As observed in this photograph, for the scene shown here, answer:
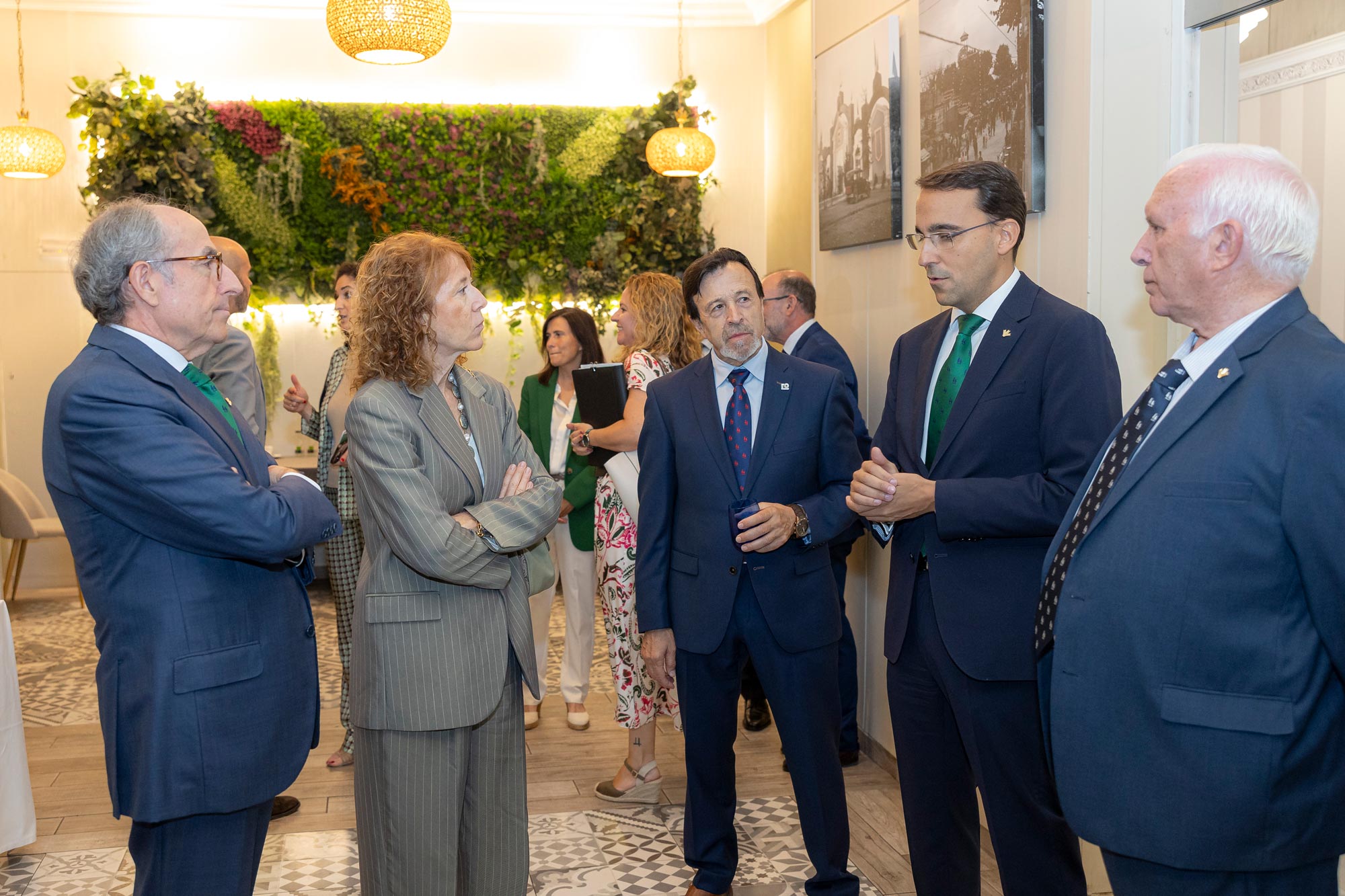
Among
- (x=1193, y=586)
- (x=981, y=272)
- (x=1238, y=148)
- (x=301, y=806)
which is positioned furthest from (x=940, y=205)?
(x=301, y=806)

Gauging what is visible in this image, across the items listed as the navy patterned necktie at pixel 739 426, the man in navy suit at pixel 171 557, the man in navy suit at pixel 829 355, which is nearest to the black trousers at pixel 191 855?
the man in navy suit at pixel 171 557

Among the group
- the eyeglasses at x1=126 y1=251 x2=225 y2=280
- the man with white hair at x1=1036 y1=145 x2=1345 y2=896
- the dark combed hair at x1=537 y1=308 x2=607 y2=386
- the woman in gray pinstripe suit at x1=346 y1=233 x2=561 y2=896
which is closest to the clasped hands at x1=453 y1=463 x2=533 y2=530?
the woman in gray pinstripe suit at x1=346 y1=233 x2=561 y2=896

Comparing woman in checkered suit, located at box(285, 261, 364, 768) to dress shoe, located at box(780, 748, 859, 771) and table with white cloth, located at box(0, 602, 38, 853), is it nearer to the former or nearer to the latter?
table with white cloth, located at box(0, 602, 38, 853)

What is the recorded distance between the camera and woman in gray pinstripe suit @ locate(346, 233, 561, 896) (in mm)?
2250

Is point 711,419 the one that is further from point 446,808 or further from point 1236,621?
point 1236,621

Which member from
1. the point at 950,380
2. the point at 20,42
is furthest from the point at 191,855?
the point at 20,42

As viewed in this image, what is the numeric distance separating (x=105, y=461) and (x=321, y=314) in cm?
615

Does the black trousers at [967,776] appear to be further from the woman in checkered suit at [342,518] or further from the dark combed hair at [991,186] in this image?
the woman in checkered suit at [342,518]

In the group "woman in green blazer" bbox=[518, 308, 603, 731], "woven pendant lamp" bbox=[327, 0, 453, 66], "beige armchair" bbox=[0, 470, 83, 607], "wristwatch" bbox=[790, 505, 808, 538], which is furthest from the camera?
"beige armchair" bbox=[0, 470, 83, 607]

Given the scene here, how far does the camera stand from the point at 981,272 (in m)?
2.46

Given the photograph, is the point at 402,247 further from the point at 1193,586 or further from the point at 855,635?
the point at 855,635

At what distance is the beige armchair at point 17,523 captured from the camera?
277 inches

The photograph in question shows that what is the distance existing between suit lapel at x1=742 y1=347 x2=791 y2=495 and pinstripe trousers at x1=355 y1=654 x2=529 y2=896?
84cm

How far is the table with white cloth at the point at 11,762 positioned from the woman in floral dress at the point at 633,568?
6.38 ft
